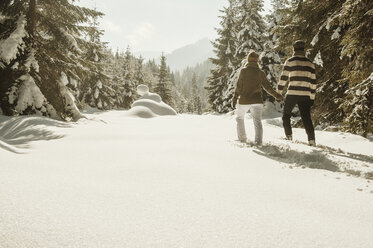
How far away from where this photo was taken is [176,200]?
2309 mm

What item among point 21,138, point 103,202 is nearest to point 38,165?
point 103,202

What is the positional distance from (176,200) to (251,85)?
13.1 ft

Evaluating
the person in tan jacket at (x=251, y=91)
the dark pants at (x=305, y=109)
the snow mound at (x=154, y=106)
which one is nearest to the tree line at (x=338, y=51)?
the dark pants at (x=305, y=109)

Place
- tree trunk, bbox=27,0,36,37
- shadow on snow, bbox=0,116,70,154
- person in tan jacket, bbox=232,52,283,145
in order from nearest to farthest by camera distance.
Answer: shadow on snow, bbox=0,116,70,154 → person in tan jacket, bbox=232,52,283,145 → tree trunk, bbox=27,0,36,37

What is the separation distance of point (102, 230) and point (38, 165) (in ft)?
5.95

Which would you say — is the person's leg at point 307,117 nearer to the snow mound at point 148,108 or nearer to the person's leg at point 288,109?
the person's leg at point 288,109

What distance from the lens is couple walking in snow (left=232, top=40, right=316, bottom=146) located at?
5.78m

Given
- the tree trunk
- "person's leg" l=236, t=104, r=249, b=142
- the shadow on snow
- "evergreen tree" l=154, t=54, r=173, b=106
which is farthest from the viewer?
"evergreen tree" l=154, t=54, r=173, b=106

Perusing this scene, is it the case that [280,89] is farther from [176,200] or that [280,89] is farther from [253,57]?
[176,200]

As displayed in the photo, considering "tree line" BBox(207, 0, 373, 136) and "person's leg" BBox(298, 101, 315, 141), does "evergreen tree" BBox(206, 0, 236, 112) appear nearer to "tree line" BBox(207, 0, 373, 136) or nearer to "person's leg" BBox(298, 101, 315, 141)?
"tree line" BBox(207, 0, 373, 136)

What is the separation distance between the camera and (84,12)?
10.5m

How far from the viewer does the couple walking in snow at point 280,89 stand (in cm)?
578

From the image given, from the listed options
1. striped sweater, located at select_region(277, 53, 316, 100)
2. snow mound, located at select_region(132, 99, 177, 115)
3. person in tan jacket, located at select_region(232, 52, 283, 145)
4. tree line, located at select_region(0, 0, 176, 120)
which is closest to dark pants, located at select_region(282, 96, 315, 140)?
striped sweater, located at select_region(277, 53, 316, 100)

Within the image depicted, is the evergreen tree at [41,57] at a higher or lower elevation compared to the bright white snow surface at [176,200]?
higher
